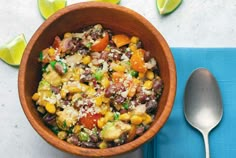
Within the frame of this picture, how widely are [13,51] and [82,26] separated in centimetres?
20

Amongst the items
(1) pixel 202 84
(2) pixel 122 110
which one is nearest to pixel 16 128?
(2) pixel 122 110

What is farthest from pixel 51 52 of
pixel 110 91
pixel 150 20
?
pixel 150 20

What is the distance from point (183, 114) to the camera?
103 centimetres

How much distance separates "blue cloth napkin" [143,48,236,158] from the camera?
3.30 feet

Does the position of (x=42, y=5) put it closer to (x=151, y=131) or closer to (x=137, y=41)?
(x=137, y=41)

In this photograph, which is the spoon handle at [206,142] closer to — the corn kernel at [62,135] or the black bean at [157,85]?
the black bean at [157,85]

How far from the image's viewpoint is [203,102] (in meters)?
1.01

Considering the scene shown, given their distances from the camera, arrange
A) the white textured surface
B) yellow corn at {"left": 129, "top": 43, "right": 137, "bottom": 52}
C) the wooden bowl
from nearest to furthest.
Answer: the wooden bowl < yellow corn at {"left": 129, "top": 43, "right": 137, "bottom": 52} < the white textured surface

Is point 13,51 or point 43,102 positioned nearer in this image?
point 43,102

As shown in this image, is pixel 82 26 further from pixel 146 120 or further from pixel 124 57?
pixel 146 120

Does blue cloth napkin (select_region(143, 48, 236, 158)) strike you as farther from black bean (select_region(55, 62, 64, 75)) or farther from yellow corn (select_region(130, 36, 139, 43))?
black bean (select_region(55, 62, 64, 75))

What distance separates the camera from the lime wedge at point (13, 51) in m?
1.08

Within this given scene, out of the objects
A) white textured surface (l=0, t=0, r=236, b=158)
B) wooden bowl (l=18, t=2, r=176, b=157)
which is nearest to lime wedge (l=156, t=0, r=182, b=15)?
white textured surface (l=0, t=0, r=236, b=158)

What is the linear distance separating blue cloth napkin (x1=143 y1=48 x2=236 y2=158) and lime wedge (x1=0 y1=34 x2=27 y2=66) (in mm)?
353
